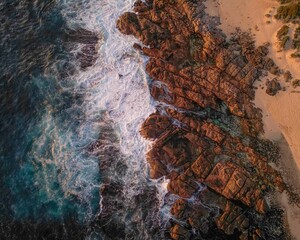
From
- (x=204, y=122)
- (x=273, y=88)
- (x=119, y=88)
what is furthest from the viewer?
(x=119, y=88)

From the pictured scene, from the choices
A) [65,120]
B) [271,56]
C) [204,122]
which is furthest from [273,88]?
[65,120]

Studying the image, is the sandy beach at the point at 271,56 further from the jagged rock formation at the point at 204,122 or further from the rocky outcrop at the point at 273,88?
the jagged rock formation at the point at 204,122

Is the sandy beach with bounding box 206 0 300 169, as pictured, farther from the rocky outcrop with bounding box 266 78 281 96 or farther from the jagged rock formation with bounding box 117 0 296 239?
the jagged rock formation with bounding box 117 0 296 239

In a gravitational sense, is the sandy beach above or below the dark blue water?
above

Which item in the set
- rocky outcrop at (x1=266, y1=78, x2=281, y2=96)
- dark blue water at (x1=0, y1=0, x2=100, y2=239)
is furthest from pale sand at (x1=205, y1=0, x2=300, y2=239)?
dark blue water at (x1=0, y1=0, x2=100, y2=239)

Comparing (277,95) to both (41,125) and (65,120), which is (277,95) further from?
(41,125)

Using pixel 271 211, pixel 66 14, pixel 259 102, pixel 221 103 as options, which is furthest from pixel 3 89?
pixel 271 211
